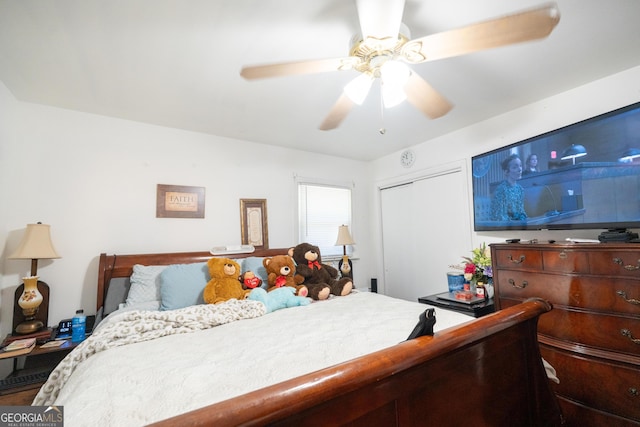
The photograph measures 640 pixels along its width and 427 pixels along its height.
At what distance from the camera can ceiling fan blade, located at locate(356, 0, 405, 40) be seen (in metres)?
1.04

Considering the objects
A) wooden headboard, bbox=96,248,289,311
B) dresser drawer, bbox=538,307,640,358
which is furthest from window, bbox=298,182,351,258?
dresser drawer, bbox=538,307,640,358

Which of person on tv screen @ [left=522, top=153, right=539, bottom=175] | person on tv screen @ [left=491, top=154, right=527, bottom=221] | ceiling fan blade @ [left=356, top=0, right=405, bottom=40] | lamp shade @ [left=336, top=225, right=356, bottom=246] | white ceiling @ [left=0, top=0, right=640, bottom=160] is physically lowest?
lamp shade @ [left=336, top=225, right=356, bottom=246]

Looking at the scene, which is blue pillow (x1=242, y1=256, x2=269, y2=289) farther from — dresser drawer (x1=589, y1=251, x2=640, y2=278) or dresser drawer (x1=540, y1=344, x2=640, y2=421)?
dresser drawer (x1=589, y1=251, x2=640, y2=278)

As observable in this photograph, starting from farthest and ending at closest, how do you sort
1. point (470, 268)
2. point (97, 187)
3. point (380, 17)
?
point (470, 268) → point (97, 187) → point (380, 17)

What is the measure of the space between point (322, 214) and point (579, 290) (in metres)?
2.63

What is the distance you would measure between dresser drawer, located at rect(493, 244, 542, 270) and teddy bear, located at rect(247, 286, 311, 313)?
62.9 inches

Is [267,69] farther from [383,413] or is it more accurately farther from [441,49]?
[383,413]

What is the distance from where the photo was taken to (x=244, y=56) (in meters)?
1.63

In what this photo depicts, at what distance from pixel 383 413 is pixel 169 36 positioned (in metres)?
2.03

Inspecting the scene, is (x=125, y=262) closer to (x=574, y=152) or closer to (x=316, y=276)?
(x=316, y=276)

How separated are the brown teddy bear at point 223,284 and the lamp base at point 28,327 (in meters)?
1.22

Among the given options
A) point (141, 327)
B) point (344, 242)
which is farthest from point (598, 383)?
point (141, 327)

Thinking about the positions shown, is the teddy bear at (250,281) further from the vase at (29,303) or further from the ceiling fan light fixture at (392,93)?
the ceiling fan light fixture at (392,93)

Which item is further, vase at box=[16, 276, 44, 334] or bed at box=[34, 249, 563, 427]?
vase at box=[16, 276, 44, 334]
